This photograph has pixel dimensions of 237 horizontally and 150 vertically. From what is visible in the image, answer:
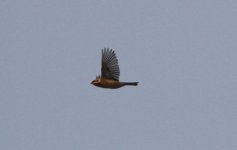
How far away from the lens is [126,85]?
48.8m

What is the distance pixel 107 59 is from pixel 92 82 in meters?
1.37

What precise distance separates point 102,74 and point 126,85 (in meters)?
1.24

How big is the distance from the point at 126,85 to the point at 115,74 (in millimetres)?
736

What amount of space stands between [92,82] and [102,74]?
72 centimetres

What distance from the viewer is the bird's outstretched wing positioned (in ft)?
160

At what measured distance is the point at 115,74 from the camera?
48688 mm

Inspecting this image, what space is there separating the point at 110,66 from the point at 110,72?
28 centimetres

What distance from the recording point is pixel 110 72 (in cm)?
4869

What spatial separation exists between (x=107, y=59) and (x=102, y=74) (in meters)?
0.74

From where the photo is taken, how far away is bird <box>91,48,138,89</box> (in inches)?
1914

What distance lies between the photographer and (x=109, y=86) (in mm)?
48812

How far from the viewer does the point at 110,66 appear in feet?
160

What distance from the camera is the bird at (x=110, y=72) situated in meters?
48.6
